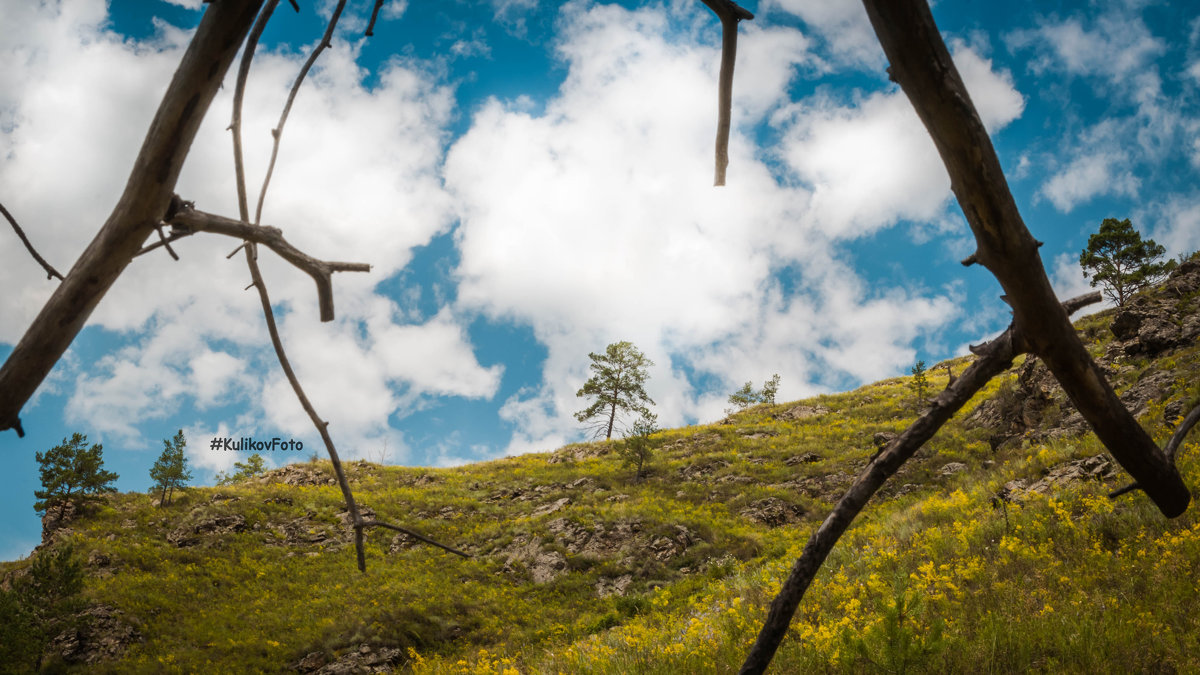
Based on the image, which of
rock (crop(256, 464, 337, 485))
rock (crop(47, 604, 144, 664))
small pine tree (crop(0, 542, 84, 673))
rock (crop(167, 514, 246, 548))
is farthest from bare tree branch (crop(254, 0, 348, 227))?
rock (crop(256, 464, 337, 485))

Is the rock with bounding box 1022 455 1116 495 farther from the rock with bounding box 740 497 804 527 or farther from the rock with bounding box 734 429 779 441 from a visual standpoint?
the rock with bounding box 734 429 779 441

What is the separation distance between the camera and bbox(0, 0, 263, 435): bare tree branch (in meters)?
1.44

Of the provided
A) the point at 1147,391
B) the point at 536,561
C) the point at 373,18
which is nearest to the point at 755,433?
the point at 536,561

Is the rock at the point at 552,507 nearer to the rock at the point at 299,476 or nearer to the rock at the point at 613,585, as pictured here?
the rock at the point at 613,585

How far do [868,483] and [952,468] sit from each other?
20869mm

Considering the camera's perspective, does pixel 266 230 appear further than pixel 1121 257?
No

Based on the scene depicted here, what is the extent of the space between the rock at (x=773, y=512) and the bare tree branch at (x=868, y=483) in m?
19.0

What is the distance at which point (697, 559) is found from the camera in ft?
53.4

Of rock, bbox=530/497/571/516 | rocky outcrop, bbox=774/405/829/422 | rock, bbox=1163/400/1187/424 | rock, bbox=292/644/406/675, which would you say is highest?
rocky outcrop, bbox=774/405/829/422

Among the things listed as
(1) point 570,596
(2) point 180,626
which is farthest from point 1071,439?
(2) point 180,626

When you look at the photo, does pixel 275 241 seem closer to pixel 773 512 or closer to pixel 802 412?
pixel 773 512

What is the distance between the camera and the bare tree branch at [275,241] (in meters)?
1.52

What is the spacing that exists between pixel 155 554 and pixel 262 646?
30.6 feet

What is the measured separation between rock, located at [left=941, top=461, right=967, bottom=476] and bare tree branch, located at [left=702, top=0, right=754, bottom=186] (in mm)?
20430
